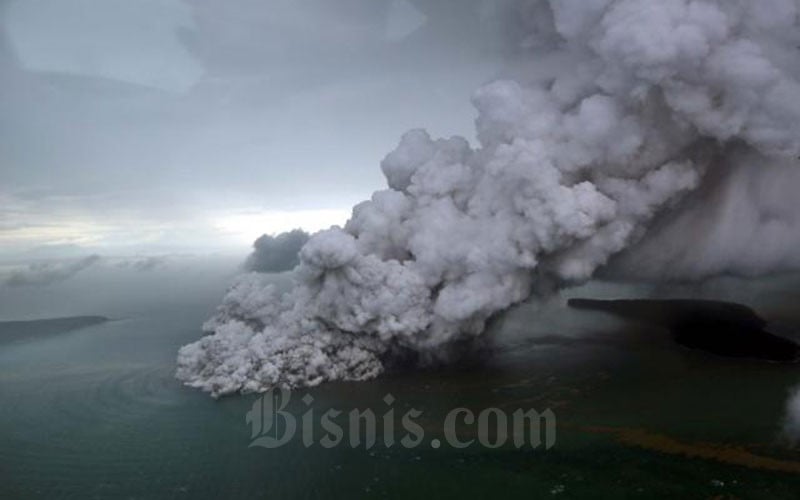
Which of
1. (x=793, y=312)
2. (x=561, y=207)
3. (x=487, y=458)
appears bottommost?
(x=487, y=458)

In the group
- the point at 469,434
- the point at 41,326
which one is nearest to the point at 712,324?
the point at 469,434

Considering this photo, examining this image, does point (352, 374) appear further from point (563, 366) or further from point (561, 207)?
point (561, 207)

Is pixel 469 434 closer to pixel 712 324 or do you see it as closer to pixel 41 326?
pixel 712 324

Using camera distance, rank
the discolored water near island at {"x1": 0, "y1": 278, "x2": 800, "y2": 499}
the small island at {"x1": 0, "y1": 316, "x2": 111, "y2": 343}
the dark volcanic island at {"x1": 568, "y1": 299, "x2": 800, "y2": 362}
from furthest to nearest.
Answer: the small island at {"x1": 0, "y1": 316, "x2": 111, "y2": 343}, the dark volcanic island at {"x1": 568, "y1": 299, "x2": 800, "y2": 362}, the discolored water near island at {"x1": 0, "y1": 278, "x2": 800, "y2": 499}

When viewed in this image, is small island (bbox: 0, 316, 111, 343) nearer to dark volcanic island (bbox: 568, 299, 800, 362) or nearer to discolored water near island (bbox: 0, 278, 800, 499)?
discolored water near island (bbox: 0, 278, 800, 499)

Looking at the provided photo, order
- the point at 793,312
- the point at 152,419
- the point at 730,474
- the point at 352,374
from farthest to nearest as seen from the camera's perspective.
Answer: the point at 793,312 < the point at 352,374 < the point at 152,419 < the point at 730,474

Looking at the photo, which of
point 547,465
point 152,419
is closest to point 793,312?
point 547,465

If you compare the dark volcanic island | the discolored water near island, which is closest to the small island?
the discolored water near island
